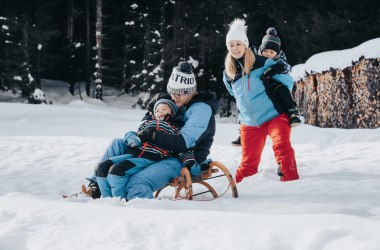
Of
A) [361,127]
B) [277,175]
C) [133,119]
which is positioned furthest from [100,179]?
[133,119]

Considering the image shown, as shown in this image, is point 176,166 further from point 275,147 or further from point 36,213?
point 36,213

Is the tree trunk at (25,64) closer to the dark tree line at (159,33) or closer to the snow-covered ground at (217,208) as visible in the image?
the dark tree line at (159,33)

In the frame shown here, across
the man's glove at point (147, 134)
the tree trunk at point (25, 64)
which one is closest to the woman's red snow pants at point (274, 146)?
the man's glove at point (147, 134)

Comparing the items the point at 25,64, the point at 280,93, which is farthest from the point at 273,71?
the point at 25,64

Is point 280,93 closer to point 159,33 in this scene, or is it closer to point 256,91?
point 256,91

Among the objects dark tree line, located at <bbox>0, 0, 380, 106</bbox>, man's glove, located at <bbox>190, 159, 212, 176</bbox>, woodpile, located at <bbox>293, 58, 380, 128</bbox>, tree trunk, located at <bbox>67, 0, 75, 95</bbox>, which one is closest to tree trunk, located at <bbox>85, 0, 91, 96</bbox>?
dark tree line, located at <bbox>0, 0, 380, 106</bbox>

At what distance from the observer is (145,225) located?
2467mm

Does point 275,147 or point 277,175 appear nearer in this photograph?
point 275,147

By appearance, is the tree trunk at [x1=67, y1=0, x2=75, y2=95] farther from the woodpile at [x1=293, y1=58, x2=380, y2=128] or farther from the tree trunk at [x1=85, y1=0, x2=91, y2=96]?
the woodpile at [x1=293, y1=58, x2=380, y2=128]

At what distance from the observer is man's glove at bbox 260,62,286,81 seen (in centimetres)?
484

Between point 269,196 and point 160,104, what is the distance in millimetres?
1299

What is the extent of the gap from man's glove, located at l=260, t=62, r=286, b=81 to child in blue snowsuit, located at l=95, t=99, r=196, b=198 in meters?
1.11

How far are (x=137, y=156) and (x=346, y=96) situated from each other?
6.99 m

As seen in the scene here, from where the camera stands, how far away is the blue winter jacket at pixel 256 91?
4.90m
